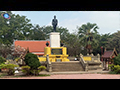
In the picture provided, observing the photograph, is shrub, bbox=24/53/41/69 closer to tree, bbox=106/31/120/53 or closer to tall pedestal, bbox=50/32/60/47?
tall pedestal, bbox=50/32/60/47

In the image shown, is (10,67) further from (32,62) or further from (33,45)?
(33,45)

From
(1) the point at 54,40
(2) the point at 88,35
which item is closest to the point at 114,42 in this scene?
(2) the point at 88,35

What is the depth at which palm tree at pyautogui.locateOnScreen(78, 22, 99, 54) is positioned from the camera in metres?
29.6

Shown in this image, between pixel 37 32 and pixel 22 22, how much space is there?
6168 mm

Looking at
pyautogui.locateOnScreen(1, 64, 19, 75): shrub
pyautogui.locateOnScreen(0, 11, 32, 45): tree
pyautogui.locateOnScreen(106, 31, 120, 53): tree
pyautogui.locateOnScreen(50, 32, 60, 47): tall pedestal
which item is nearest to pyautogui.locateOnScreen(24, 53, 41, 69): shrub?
pyautogui.locateOnScreen(1, 64, 19, 75): shrub

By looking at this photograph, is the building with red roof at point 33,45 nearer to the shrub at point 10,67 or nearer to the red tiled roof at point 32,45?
the red tiled roof at point 32,45

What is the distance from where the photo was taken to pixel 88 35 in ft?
97.2

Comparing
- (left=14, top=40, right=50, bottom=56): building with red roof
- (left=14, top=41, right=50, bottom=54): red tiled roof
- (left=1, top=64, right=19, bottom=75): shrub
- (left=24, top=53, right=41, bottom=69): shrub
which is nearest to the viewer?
(left=24, top=53, right=41, bottom=69): shrub

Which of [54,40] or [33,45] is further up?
[54,40]

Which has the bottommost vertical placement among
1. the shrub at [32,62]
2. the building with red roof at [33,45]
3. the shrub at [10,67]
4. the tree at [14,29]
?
the shrub at [10,67]

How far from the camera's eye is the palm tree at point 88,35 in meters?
29.6

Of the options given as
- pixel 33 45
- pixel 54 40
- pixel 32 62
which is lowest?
pixel 32 62

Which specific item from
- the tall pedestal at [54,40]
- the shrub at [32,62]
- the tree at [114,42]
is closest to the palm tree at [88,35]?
the tree at [114,42]
